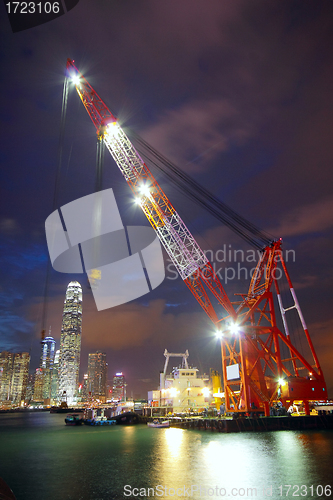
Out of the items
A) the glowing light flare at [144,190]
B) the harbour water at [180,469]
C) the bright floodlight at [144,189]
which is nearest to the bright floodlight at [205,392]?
the harbour water at [180,469]

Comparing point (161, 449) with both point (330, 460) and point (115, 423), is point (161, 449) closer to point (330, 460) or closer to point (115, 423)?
point (330, 460)

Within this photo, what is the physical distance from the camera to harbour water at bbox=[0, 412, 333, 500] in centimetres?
2119

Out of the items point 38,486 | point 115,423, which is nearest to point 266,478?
point 38,486

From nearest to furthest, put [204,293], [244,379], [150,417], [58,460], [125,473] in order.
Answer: [125,473], [58,460], [244,379], [204,293], [150,417]

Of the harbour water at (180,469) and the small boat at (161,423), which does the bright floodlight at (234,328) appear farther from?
the small boat at (161,423)

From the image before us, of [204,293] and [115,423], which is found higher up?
[204,293]

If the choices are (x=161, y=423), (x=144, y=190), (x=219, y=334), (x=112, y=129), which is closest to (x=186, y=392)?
(x=161, y=423)

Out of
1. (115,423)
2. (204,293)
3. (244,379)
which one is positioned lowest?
(115,423)

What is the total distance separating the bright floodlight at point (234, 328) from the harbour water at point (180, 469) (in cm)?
1198

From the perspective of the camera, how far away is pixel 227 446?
3509 cm

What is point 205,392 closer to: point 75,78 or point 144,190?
point 144,190

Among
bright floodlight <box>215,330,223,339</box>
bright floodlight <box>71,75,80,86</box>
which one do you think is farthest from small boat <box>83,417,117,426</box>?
bright floodlight <box>71,75,80,86</box>

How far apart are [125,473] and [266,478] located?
404 inches

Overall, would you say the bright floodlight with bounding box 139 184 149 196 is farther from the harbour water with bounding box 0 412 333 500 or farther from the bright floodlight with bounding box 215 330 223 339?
the harbour water with bounding box 0 412 333 500
